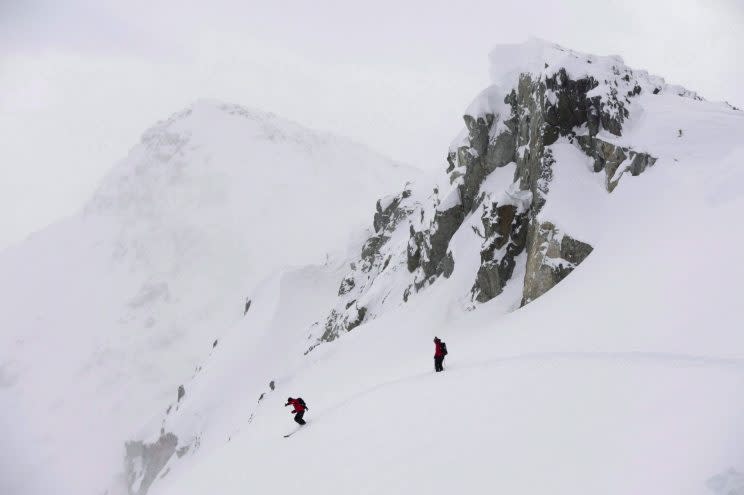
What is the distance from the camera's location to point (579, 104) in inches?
1063

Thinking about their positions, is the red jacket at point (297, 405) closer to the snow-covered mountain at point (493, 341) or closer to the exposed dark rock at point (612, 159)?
the snow-covered mountain at point (493, 341)

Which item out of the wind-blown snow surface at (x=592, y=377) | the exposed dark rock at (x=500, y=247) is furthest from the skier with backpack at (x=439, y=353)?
the exposed dark rock at (x=500, y=247)

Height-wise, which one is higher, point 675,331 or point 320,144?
point 320,144

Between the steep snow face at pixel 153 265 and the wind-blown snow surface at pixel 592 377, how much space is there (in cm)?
4093

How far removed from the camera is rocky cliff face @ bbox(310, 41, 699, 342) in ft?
78.6

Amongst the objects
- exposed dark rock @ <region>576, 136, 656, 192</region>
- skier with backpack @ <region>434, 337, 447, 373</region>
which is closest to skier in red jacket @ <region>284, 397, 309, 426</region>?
skier with backpack @ <region>434, 337, 447, 373</region>

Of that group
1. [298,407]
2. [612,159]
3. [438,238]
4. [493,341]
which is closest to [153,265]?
[438,238]

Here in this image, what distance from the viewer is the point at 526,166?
2873cm

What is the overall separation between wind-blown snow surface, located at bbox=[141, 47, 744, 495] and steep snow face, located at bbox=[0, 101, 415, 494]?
4093 centimetres

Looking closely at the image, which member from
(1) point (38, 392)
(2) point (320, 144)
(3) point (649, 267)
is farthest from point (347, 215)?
(3) point (649, 267)

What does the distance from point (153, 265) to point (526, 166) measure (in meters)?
83.9

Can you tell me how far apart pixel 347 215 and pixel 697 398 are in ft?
273

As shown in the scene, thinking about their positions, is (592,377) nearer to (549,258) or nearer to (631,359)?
(631,359)

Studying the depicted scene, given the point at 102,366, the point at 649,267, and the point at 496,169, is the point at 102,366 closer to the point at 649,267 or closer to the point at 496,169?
the point at 496,169
